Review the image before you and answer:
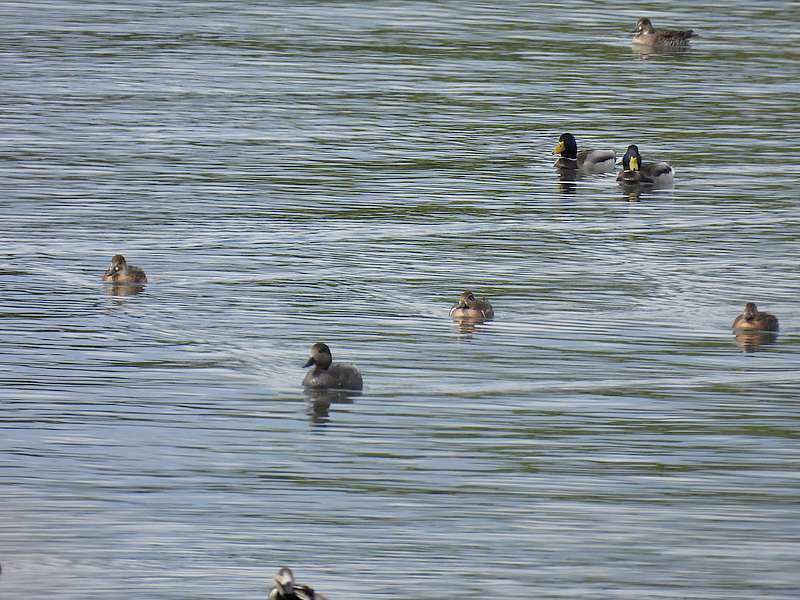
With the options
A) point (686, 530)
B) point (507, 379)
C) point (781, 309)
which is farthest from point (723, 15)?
point (686, 530)

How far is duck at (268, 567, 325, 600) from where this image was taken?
1250 cm

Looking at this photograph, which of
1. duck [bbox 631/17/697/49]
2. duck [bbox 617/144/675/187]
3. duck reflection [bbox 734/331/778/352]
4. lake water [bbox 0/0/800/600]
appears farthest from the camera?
duck [bbox 631/17/697/49]

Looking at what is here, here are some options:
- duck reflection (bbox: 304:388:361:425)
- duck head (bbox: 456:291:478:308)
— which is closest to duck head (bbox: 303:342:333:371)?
duck reflection (bbox: 304:388:361:425)

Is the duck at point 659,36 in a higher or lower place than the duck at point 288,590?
higher

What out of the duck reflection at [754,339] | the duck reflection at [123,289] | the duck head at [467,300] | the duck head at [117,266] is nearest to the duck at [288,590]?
the duck head at [467,300]

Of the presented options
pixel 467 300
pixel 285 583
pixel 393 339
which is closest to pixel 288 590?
pixel 285 583

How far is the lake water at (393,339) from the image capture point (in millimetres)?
14883

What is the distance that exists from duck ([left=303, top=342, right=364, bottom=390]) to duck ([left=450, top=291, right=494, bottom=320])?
301cm

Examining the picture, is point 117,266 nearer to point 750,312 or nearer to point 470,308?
point 470,308

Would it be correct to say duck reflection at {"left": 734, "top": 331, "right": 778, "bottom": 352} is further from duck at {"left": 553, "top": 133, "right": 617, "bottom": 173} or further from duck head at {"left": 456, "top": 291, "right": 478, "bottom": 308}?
duck at {"left": 553, "top": 133, "right": 617, "bottom": 173}

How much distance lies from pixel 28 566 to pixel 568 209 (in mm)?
17390

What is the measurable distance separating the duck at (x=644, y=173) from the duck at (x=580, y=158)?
110 cm

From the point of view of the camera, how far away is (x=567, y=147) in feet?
112

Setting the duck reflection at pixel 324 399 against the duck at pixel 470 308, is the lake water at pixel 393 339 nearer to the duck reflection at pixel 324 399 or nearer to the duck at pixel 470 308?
the duck reflection at pixel 324 399
